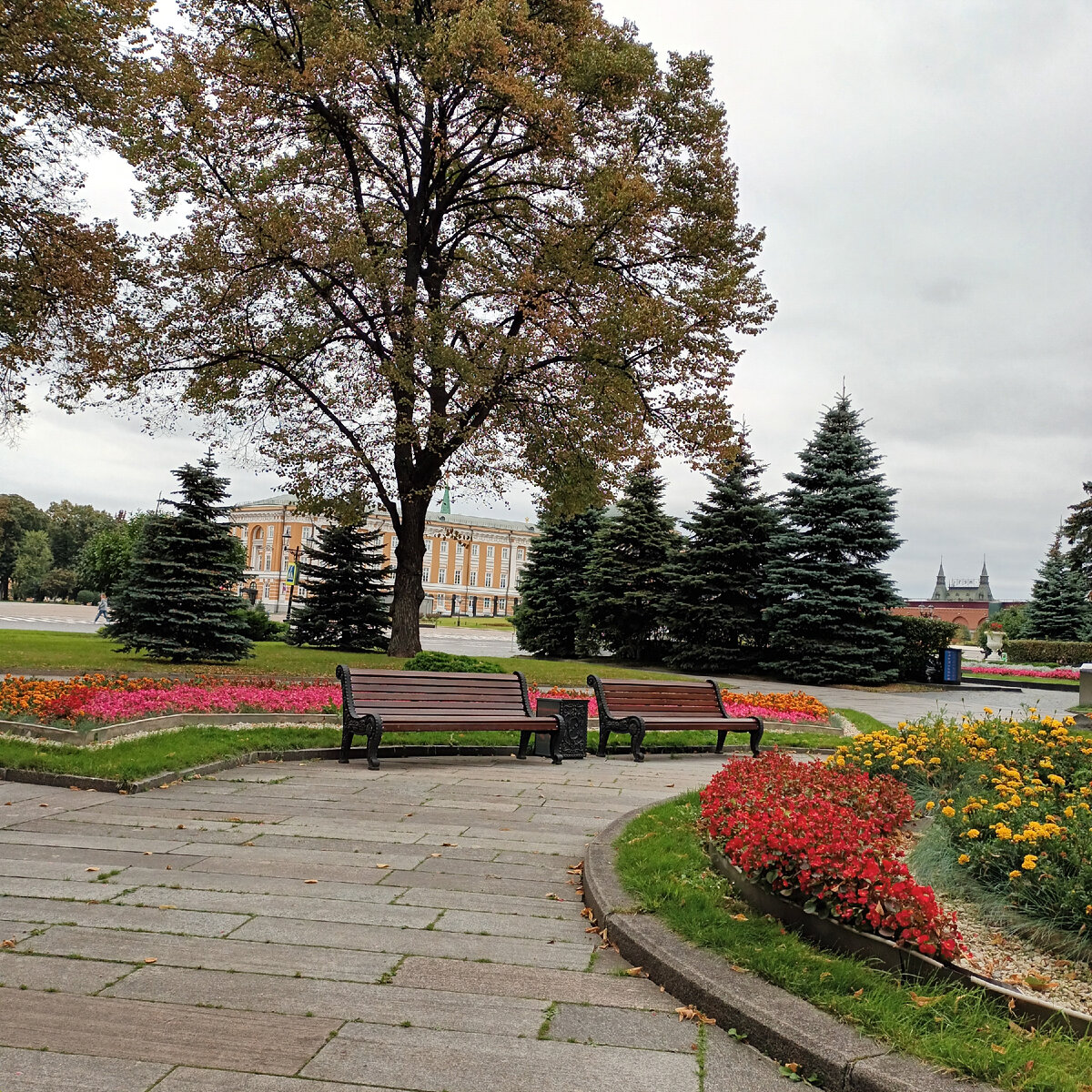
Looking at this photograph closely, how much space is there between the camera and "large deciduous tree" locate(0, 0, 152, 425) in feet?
58.0

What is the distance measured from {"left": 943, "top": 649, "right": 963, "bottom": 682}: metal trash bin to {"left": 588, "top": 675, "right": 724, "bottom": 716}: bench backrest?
17.5 meters

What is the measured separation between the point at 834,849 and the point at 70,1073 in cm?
287

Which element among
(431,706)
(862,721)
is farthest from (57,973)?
(862,721)

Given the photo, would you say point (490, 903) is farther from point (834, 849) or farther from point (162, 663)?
point (162, 663)

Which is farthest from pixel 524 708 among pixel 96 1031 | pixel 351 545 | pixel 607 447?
pixel 351 545

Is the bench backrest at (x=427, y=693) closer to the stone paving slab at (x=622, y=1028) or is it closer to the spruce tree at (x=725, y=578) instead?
the stone paving slab at (x=622, y=1028)

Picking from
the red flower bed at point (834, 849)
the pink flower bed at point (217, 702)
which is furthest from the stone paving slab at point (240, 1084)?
the pink flower bed at point (217, 702)

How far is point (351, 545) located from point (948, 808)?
84.7 feet

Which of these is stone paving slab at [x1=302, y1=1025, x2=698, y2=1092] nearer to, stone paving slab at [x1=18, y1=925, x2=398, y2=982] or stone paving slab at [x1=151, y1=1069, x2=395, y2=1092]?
stone paving slab at [x1=151, y1=1069, x2=395, y2=1092]

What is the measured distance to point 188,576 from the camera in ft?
68.0

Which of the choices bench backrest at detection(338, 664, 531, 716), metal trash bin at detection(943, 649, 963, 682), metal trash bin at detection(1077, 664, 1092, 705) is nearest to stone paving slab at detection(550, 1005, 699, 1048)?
bench backrest at detection(338, 664, 531, 716)

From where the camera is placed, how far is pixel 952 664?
26656mm

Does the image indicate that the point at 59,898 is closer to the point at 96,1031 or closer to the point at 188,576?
the point at 96,1031

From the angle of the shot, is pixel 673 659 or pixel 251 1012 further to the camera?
pixel 673 659
